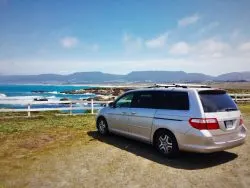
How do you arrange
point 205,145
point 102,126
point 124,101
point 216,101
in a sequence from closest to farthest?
point 205,145
point 216,101
point 124,101
point 102,126

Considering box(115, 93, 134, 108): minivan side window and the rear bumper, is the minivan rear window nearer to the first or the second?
the rear bumper

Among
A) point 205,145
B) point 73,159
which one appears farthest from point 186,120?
point 73,159

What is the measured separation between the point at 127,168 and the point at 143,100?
2.56m

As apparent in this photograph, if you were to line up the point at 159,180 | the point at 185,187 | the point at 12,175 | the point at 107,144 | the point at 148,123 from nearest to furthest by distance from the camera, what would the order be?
the point at 185,187
the point at 159,180
the point at 12,175
the point at 148,123
the point at 107,144

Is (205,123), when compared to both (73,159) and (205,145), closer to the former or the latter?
(205,145)

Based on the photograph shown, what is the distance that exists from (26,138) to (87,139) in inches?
92.4

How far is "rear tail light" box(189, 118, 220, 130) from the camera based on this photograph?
7066 mm

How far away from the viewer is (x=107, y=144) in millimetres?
9812

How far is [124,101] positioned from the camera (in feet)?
33.0

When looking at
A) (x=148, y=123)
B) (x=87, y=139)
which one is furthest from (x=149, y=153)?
(x=87, y=139)

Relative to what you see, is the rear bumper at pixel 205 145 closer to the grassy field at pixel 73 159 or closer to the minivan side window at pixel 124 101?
the grassy field at pixel 73 159

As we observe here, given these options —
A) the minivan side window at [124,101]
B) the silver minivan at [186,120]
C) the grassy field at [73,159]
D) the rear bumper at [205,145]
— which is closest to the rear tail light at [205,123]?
the silver minivan at [186,120]

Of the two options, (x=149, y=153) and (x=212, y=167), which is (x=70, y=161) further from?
(x=212, y=167)

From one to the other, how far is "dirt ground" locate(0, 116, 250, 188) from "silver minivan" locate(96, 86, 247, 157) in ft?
1.64
